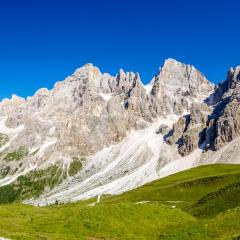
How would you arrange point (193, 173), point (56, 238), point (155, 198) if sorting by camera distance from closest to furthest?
point (56, 238) → point (155, 198) → point (193, 173)

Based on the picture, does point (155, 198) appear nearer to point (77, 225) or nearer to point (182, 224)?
point (182, 224)

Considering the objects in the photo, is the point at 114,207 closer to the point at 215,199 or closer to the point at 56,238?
the point at 56,238

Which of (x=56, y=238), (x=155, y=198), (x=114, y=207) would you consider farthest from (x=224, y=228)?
(x=155, y=198)

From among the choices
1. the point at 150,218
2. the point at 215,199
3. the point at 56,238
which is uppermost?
the point at 215,199

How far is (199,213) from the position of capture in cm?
6053

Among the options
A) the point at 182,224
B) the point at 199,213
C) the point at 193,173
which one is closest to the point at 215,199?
the point at 199,213

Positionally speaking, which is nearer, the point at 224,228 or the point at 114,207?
the point at 224,228

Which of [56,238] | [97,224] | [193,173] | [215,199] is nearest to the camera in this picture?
[56,238]

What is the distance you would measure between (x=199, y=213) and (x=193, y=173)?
292ft

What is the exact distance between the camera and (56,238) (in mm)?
34781

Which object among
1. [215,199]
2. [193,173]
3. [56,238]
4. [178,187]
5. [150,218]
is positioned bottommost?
[56,238]

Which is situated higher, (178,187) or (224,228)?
(178,187)

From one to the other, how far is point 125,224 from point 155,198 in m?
67.6

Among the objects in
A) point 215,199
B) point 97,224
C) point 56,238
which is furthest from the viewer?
point 215,199
